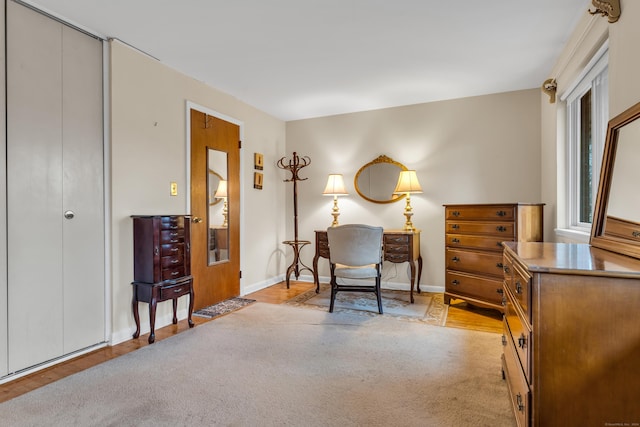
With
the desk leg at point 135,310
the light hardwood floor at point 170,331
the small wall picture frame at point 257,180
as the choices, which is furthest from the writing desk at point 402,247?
the desk leg at point 135,310

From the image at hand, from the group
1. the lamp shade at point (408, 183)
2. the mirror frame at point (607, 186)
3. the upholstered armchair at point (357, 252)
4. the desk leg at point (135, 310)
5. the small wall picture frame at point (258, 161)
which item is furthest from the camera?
the small wall picture frame at point (258, 161)

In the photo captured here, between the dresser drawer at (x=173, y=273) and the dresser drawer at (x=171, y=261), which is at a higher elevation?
the dresser drawer at (x=171, y=261)

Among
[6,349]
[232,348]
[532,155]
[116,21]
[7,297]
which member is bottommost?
[232,348]

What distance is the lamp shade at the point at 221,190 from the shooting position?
3.85 meters

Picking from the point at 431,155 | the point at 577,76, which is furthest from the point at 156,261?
the point at 577,76

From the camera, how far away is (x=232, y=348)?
2609 millimetres

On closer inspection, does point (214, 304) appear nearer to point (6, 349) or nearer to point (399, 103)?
point (6, 349)

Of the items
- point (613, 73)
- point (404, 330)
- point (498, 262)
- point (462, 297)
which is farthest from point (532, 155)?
point (404, 330)

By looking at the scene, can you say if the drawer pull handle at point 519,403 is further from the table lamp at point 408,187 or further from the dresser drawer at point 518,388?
the table lamp at point 408,187

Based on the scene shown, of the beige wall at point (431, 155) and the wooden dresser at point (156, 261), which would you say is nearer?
the wooden dresser at point (156, 261)

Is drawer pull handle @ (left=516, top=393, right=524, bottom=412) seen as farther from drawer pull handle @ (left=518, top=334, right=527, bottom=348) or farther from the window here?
the window

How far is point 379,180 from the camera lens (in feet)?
15.1

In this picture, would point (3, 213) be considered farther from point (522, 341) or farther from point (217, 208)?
point (522, 341)

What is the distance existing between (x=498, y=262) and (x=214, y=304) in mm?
2909
